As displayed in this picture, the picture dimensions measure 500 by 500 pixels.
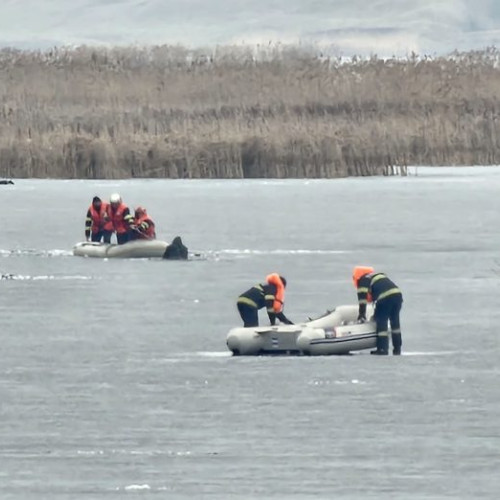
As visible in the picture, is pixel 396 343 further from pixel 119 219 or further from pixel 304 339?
pixel 119 219

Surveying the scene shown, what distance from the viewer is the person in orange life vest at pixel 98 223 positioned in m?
32.6

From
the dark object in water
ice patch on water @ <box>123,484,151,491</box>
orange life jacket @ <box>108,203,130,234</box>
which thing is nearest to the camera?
ice patch on water @ <box>123,484,151,491</box>

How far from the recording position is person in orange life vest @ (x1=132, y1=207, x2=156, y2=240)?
106 ft

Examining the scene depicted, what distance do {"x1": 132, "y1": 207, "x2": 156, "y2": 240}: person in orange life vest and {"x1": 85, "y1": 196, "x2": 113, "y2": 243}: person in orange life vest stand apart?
59 centimetres

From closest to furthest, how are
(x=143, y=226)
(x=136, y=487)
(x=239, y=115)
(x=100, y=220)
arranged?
(x=136, y=487) → (x=143, y=226) → (x=100, y=220) → (x=239, y=115)

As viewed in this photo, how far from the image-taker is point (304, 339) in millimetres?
19922

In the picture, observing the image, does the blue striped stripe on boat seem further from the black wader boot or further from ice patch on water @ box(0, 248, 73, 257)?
ice patch on water @ box(0, 248, 73, 257)

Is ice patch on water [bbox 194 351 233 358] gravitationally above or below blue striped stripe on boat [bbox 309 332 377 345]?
below

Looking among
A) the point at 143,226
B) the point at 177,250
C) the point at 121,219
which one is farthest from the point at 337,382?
the point at 121,219

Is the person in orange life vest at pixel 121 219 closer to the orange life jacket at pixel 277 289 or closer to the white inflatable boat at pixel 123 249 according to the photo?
the white inflatable boat at pixel 123 249

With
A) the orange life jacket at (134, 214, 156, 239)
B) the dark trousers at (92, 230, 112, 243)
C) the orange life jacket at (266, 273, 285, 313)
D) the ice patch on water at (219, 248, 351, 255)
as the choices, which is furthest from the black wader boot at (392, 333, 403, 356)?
the dark trousers at (92, 230, 112, 243)

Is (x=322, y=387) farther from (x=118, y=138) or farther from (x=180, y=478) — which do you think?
(x=118, y=138)

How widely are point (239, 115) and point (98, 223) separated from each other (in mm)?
21470

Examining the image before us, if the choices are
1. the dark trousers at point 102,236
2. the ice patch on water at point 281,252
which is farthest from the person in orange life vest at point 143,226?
the ice patch on water at point 281,252
